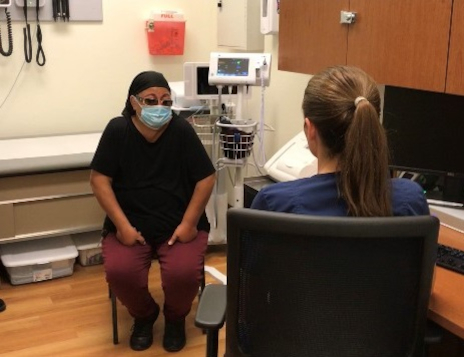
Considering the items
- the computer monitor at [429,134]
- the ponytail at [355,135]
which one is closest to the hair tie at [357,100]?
the ponytail at [355,135]

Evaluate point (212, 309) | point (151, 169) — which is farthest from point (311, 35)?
point (212, 309)

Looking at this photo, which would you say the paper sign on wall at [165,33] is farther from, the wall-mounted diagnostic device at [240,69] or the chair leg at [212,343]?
the chair leg at [212,343]

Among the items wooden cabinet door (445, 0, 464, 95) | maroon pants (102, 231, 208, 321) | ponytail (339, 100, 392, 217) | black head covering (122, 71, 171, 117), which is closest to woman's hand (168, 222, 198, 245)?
maroon pants (102, 231, 208, 321)

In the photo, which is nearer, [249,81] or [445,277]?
[445,277]

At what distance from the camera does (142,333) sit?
8.79 feet

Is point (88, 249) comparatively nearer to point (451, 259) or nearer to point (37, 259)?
point (37, 259)

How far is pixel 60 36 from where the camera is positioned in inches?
144

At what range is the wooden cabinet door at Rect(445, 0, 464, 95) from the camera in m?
1.75

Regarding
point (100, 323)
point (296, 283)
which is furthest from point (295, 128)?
point (296, 283)

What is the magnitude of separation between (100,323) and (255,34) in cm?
192

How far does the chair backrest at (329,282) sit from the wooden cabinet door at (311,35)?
1.25 metres

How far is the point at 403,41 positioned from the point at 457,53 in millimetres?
232

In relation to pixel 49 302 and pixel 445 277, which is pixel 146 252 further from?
pixel 445 277

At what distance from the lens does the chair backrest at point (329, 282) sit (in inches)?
46.2
